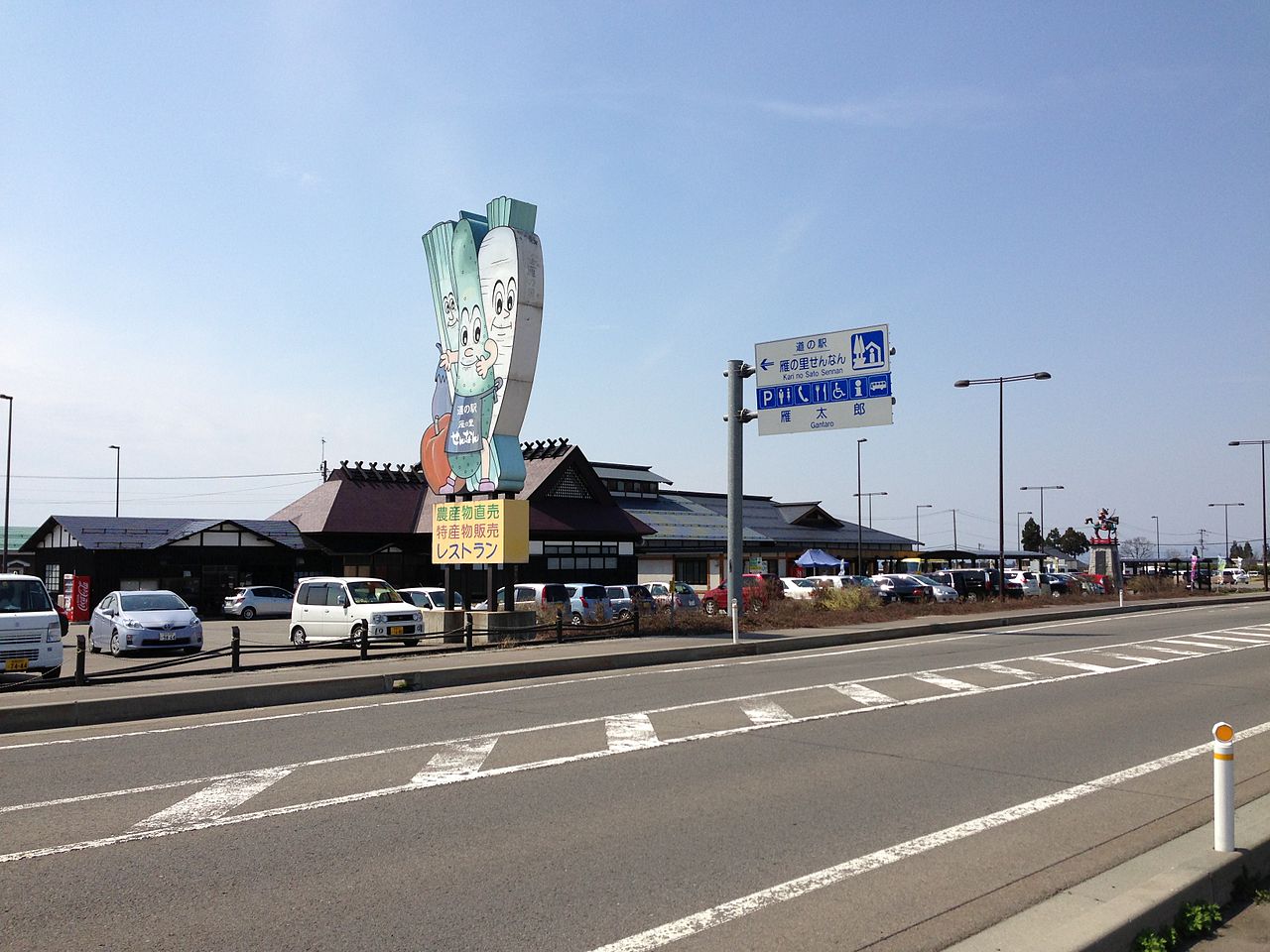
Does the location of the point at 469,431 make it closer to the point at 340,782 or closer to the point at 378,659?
the point at 378,659

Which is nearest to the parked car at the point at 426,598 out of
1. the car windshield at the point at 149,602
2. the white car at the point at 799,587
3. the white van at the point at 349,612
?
the white van at the point at 349,612

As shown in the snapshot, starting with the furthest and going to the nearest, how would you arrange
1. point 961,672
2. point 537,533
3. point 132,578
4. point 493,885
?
point 537,533 < point 132,578 < point 961,672 < point 493,885

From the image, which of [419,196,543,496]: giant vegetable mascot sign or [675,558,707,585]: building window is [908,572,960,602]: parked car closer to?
[675,558,707,585]: building window

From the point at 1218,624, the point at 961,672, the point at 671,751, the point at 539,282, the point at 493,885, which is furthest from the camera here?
the point at 1218,624

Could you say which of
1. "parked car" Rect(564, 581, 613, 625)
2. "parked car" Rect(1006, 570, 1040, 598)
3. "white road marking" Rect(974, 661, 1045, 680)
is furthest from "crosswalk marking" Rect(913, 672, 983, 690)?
"parked car" Rect(1006, 570, 1040, 598)

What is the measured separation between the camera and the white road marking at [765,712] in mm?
11828

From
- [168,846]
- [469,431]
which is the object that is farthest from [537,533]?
[168,846]

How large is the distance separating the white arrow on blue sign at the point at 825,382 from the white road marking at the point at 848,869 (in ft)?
56.6

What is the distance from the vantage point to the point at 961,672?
16719 millimetres

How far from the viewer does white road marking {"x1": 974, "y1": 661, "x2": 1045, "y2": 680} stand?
16.0 metres

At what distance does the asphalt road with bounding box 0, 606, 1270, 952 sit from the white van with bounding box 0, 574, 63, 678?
3881 millimetres

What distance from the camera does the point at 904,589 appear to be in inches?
1615

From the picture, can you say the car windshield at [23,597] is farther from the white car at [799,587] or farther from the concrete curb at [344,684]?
the white car at [799,587]

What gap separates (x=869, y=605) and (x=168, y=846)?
1165 inches
